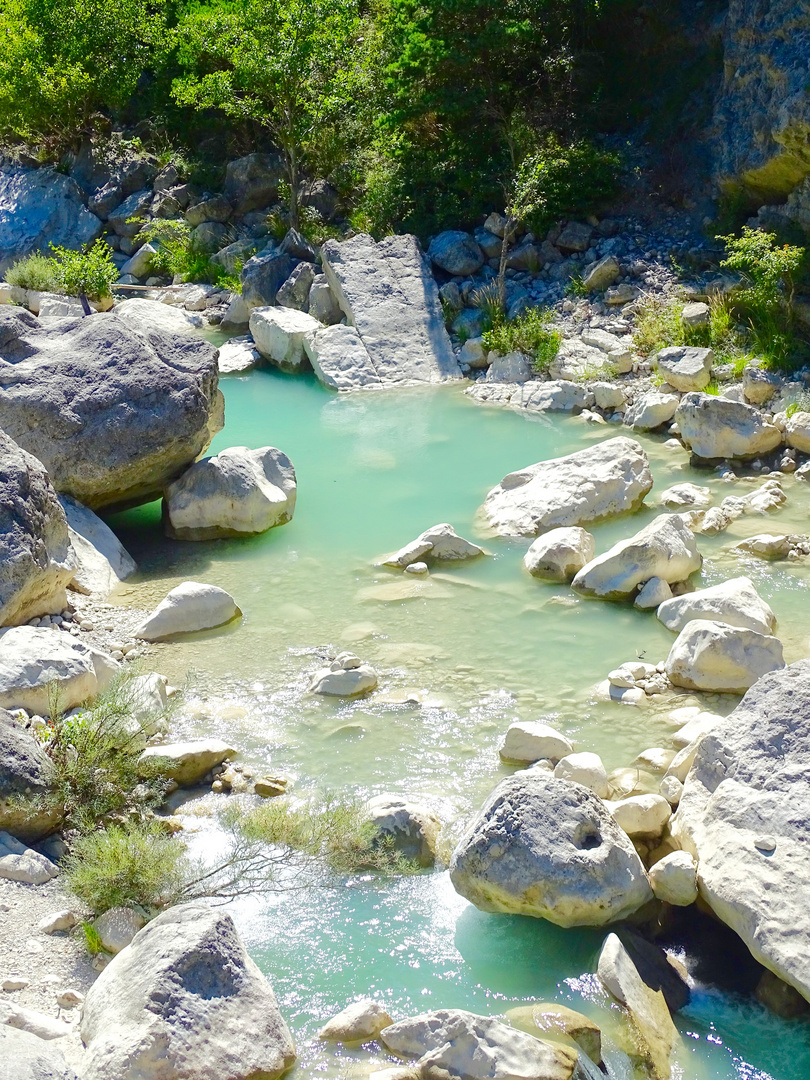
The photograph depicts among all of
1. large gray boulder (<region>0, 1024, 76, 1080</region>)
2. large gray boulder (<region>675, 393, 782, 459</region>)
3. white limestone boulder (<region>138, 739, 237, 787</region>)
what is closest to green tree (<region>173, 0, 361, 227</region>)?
large gray boulder (<region>675, 393, 782, 459</region>)

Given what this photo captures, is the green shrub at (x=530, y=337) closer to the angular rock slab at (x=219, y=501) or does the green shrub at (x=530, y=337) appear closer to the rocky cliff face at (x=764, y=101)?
the rocky cliff face at (x=764, y=101)

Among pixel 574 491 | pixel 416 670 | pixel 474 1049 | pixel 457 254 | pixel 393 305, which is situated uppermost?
pixel 457 254

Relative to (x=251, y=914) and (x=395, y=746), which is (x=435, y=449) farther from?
(x=251, y=914)

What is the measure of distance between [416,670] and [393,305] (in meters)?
9.16

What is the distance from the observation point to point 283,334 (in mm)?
15477

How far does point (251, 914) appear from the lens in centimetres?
501

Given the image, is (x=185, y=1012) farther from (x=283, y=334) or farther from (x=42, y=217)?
(x=42, y=217)

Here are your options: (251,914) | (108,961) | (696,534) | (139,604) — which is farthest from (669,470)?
(108,961)

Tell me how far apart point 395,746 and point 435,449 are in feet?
20.6

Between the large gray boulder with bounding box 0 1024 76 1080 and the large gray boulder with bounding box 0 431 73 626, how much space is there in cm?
408

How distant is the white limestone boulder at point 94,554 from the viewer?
859cm

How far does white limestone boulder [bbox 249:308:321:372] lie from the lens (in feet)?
50.9

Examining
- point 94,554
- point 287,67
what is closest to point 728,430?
point 94,554

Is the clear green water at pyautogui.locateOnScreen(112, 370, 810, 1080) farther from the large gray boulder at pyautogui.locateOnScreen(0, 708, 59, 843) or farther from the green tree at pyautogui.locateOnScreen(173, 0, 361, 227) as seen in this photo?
the green tree at pyautogui.locateOnScreen(173, 0, 361, 227)
